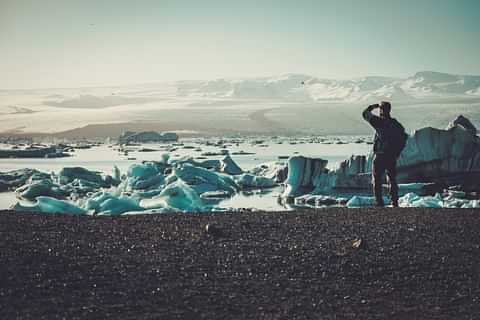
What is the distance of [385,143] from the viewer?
7340 millimetres

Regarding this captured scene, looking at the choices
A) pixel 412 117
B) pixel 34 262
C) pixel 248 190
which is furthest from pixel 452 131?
pixel 412 117

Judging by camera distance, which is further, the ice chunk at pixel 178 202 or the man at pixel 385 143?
the ice chunk at pixel 178 202

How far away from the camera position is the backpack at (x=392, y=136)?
7.31 m

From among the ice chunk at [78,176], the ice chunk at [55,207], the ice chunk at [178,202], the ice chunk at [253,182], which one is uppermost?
the ice chunk at [55,207]

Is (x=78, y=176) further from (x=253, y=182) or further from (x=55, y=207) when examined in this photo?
(x=55, y=207)

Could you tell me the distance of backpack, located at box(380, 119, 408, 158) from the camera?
288 inches

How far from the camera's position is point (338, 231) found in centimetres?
518

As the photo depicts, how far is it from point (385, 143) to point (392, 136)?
0.13m

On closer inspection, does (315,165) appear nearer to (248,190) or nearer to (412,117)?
(248,190)

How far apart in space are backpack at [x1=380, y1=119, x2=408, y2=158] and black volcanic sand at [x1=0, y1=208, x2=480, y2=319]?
1835 mm

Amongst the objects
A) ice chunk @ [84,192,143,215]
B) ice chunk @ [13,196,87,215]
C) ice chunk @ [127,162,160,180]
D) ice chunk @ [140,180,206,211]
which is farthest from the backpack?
ice chunk @ [127,162,160,180]

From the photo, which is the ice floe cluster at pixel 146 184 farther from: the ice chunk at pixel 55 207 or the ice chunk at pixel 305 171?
the ice chunk at pixel 55 207

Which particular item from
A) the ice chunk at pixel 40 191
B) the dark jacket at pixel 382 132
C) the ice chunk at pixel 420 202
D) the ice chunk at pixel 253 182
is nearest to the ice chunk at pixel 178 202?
the dark jacket at pixel 382 132

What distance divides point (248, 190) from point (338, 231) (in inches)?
395
